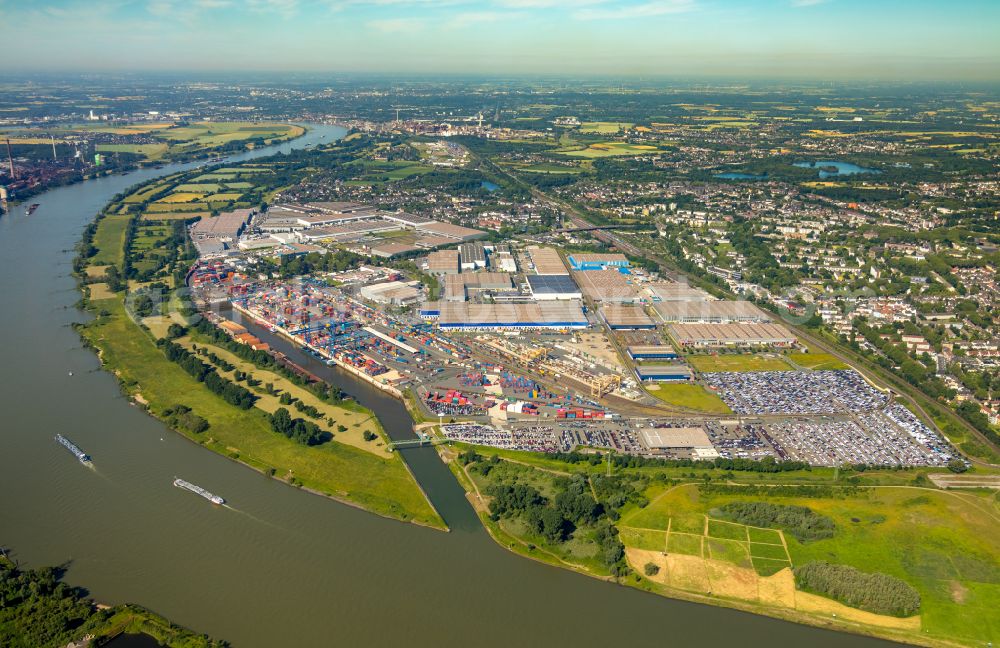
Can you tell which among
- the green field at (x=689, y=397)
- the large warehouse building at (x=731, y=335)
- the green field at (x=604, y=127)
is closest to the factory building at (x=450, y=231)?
the large warehouse building at (x=731, y=335)

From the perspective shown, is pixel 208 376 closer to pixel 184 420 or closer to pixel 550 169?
pixel 184 420

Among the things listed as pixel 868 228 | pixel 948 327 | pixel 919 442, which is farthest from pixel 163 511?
pixel 868 228

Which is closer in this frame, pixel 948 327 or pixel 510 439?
pixel 510 439

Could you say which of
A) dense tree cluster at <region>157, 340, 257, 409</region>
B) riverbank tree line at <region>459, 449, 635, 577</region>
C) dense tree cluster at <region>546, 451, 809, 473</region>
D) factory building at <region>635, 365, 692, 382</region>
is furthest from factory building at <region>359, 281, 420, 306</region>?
dense tree cluster at <region>546, 451, 809, 473</region>

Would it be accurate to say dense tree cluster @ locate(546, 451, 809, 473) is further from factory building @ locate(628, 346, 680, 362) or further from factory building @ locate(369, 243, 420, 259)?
factory building @ locate(369, 243, 420, 259)

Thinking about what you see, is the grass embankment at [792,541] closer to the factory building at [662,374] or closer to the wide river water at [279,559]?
the wide river water at [279,559]

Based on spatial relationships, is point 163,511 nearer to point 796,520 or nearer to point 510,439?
point 510,439
